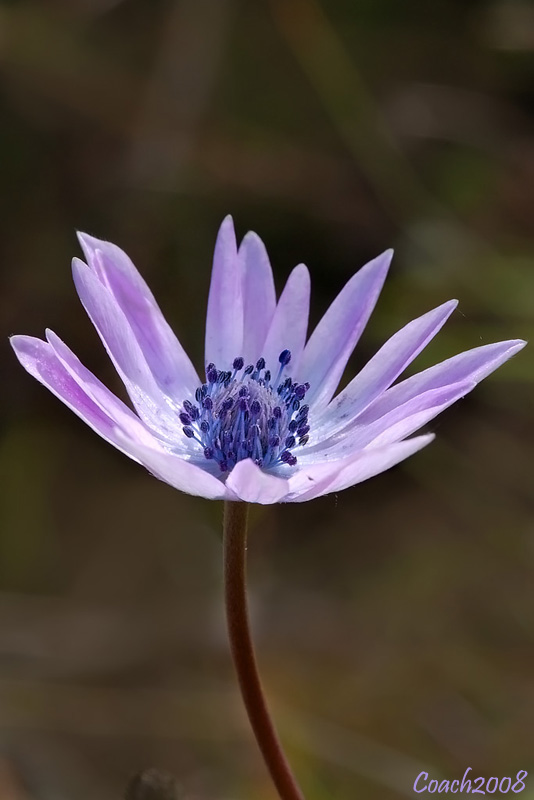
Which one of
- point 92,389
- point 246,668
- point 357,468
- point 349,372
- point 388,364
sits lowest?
point 246,668

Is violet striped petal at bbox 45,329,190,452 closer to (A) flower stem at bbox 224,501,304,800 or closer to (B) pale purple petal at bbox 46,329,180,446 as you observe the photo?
(B) pale purple petal at bbox 46,329,180,446

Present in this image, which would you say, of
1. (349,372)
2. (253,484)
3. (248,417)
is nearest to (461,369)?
(253,484)

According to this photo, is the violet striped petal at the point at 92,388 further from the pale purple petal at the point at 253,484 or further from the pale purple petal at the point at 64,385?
the pale purple petal at the point at 253,484

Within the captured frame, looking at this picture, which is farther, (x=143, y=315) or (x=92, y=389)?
(x=143, y=315)

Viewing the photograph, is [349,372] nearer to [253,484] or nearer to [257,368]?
[257,368]

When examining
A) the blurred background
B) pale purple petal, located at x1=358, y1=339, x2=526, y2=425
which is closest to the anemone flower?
pale purple petal, located at x1=358, y1=339, x2=526, y2=425

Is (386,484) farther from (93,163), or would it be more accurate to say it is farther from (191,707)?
(93,163)
